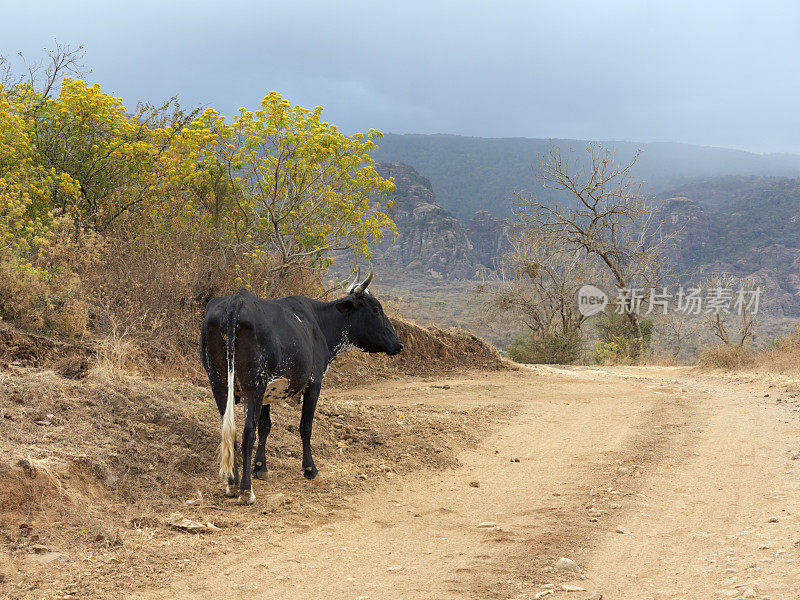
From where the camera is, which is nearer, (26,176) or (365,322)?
(365,322)

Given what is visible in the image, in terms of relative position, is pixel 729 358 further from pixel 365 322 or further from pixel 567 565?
pixel 567 565

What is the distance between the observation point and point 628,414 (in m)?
12.3

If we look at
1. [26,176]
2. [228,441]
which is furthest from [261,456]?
[26,176]

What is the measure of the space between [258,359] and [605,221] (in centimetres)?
3008

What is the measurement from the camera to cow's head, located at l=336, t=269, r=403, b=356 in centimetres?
803

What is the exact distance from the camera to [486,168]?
16712 cm

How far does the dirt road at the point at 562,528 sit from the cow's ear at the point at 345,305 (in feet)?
6.64

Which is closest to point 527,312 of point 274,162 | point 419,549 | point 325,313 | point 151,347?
point 274,162

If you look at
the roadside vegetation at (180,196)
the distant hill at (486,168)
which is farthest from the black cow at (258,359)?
the distant hill at (486,168)

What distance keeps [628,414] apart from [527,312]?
77.4 feet

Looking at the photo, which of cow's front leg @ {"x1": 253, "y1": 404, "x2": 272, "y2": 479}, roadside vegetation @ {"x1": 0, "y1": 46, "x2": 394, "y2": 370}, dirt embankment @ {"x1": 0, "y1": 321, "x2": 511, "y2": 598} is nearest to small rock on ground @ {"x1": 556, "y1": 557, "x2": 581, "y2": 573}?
dirt embankment @ {"x1": 0, "y1": 321, "x2": 511, "y2": 598}

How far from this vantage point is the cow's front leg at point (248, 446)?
Result: 6.00 metres

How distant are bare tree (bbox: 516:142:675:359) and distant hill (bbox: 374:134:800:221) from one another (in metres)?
104

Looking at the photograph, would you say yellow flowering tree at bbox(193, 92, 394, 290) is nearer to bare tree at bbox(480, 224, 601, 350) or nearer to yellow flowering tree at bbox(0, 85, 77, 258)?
yellow flowering tree at bbox(0, 85, 77, 258)
